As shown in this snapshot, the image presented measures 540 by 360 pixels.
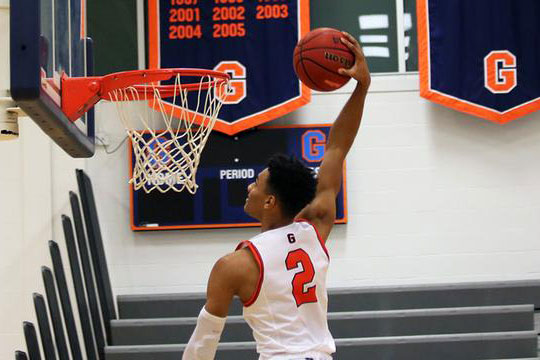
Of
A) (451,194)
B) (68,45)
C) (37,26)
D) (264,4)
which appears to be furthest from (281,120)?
(37,26)

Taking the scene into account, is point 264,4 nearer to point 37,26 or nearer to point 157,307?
point 157,307

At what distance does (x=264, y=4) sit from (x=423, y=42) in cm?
134

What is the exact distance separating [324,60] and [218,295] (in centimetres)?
121

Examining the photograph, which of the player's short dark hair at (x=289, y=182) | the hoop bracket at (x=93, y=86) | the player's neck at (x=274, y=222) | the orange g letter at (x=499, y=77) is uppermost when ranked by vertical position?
the orange g letter at (x=499, y=77)

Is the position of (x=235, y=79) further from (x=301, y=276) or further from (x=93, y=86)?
(x=301, y=276)

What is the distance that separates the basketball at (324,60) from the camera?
335 centimetres

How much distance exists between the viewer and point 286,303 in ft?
8.81

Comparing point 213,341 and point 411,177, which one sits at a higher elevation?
point 411,177

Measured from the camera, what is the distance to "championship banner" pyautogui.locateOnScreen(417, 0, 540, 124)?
6828 mm

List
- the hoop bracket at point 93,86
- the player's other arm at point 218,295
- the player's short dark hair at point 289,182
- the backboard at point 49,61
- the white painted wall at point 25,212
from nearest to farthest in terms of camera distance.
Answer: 1. the player's other arm at point 218,295
2. the player's short dark hair at point 289,182
3. the backboard at point 49,61
4. the hoop bracket at point 93,86
5. the white painted wall at point 25,212

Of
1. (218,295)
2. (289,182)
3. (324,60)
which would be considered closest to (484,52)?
(324,60)

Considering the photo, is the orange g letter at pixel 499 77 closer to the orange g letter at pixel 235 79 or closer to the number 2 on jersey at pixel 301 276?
the orange g letter at pixel 235 79

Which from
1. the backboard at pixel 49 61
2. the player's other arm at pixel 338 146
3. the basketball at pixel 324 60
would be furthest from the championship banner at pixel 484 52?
the player's other arm at pixel 338 146

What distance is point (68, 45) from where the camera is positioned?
13.8 feet
